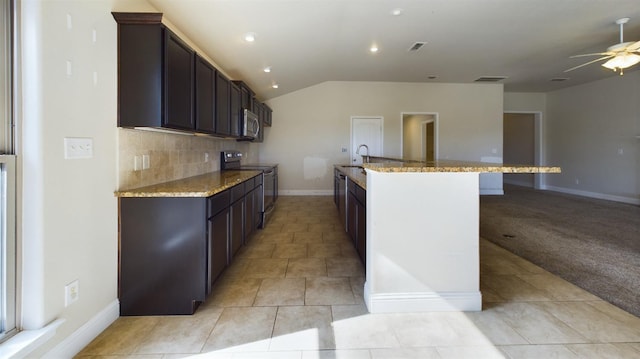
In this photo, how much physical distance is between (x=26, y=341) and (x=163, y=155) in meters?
1.69

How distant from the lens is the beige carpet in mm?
2627

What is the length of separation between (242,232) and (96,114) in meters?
1.73

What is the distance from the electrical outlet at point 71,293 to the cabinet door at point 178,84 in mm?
1105

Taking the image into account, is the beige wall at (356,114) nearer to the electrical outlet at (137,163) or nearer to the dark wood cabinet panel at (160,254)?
the electrical outlet at (137,163)

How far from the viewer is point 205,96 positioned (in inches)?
119

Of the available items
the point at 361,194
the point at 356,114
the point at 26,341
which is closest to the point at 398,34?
the point at 361,194

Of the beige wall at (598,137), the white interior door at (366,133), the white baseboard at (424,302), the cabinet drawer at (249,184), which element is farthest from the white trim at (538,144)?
the white baseboard at (424,302)

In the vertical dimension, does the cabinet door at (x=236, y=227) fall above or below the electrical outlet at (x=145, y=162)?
below

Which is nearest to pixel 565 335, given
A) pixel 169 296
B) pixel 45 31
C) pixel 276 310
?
pixel 276 310

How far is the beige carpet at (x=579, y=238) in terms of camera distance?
2.63 meters

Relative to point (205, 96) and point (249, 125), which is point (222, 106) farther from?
point (249, 125)

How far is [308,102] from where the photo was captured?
773 centimetres

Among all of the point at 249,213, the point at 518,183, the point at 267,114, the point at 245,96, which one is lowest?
the point at 249,213

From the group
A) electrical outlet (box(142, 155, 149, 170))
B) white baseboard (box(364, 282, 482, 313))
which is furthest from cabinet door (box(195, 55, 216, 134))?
white baseboard (box(364, 282, 482, 313))
